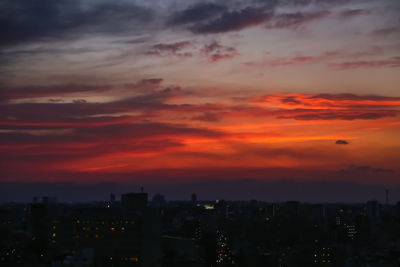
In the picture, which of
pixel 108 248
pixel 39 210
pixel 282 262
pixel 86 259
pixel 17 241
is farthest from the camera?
pixel 39 210

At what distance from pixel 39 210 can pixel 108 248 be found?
79.2m

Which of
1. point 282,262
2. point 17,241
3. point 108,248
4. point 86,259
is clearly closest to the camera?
point 86,259

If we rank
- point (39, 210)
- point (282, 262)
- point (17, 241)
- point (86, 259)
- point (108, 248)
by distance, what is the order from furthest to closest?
point (39, 210) → point (17, 241) → point (282, 262) → point (108, 248) → point (86, 259)

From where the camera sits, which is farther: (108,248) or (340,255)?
(340,255)

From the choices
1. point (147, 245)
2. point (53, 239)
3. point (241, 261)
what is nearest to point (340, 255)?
point (241, 261)

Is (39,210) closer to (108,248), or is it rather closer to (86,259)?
(108,248)

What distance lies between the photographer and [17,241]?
15312cm

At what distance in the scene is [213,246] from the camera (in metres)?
113

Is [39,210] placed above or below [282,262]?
above

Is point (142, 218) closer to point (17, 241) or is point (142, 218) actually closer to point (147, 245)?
point (147, 245)

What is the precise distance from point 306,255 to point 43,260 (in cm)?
4895

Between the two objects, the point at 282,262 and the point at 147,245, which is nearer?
the point at 147,245

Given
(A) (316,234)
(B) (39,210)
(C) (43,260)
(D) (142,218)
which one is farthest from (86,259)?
(A) (316,234)

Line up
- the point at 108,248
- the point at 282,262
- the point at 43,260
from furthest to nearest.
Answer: the point at 282,262 → the point at 108,248 → the point at 43,260
